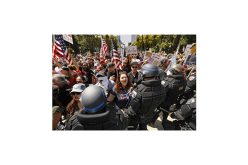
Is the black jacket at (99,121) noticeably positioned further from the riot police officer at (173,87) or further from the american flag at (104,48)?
the american flag at (104,48)

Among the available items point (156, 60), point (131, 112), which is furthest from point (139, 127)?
point (156, 60)

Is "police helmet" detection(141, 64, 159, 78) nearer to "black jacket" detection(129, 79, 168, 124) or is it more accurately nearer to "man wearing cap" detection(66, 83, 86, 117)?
"black jacket" detection(129, 79, 168, 124)

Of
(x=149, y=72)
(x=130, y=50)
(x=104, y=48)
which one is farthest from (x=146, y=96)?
(x=104, y=48)

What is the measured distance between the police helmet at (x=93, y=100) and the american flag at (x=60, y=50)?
10.7 feet

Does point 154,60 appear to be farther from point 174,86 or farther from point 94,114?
point 94,114

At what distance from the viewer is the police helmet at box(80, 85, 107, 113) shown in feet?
6.75

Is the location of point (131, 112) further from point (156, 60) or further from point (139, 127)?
point (156, 60)

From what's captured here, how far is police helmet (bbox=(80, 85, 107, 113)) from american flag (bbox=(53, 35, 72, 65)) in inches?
128

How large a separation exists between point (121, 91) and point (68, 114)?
110 centimetres

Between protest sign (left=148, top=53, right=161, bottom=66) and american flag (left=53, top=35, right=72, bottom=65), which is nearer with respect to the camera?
american flag (left=53, top=35, right=72, bottom=65)

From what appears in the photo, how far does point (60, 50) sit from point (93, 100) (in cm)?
368

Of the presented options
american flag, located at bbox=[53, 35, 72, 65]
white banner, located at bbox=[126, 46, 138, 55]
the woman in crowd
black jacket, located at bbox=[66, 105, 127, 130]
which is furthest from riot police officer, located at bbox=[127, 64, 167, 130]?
white banner, located at bbox=[126, 46, 138, 55]

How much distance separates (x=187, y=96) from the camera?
475cm

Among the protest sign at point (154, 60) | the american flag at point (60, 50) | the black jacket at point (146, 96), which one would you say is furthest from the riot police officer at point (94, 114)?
the protest sign at point (154, 60)
